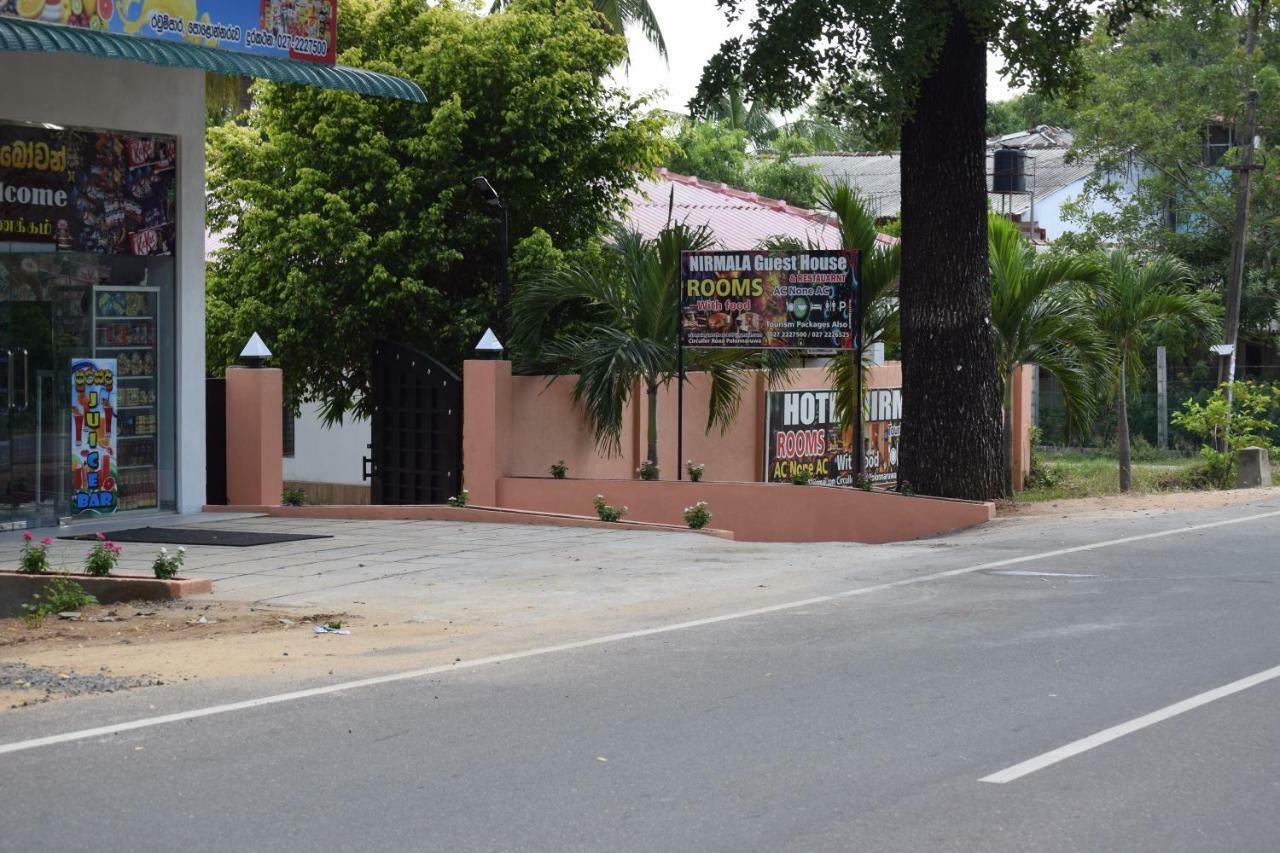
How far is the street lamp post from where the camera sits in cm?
1981

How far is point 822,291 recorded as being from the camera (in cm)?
1983

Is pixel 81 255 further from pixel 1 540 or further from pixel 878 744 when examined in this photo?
pixel 878 744

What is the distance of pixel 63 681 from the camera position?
8.98 meters

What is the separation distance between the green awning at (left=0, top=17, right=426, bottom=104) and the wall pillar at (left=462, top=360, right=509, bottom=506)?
11.3 ft

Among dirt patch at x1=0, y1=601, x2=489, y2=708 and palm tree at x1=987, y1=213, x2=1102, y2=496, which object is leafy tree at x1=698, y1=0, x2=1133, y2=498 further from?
dirt patch at x1=0, y1=601, x2=489, y2=708

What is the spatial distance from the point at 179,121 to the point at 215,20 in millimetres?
1700

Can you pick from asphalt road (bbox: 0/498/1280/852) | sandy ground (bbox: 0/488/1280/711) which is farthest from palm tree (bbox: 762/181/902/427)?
asphalt road (bbox: 0/498/1280/852)

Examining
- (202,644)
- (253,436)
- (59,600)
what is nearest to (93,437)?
(253,436)

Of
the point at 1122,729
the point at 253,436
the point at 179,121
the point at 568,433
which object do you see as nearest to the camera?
the point at 1122,729

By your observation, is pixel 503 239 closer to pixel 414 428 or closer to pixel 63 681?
pixel 414 428

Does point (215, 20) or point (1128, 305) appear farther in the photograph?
point (1128, 305)

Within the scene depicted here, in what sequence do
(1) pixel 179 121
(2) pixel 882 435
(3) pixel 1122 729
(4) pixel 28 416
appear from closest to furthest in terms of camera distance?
(3) pixel 1122 729
(4) pixel 28 416
(1) pixel 179 121
(2) pixel 882 435

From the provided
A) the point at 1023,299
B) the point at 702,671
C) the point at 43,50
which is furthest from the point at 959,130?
the point at 702,671

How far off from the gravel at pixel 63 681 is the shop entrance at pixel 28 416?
283 inches
